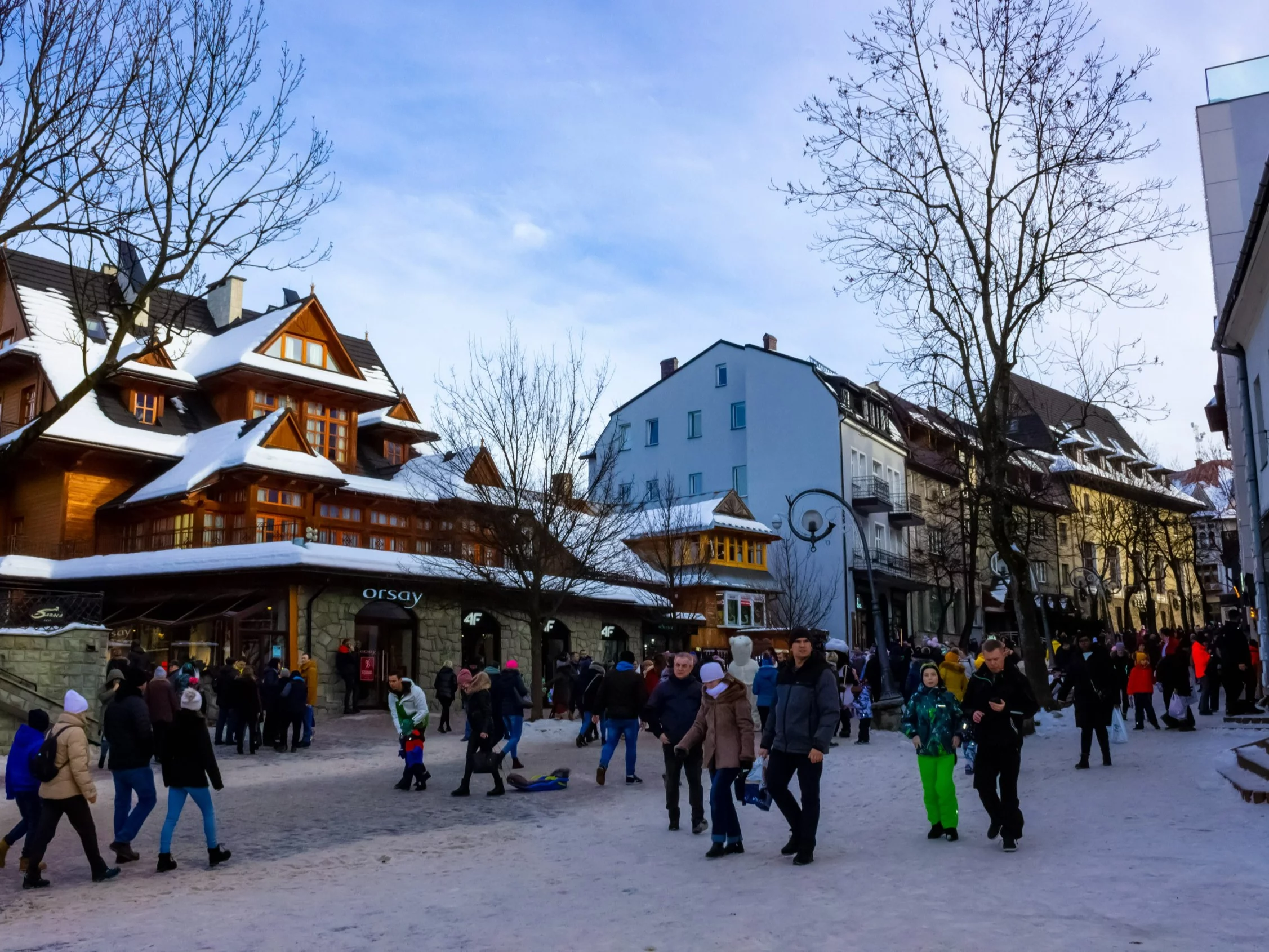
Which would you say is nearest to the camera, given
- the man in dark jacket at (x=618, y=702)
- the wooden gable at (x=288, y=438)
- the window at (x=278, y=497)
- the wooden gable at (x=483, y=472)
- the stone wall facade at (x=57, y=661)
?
the man in dark jacket at (x=618, y=702)

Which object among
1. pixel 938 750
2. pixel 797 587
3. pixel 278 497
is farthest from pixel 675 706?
pixel 797 587

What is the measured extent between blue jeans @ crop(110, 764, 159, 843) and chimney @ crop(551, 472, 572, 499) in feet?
56.6

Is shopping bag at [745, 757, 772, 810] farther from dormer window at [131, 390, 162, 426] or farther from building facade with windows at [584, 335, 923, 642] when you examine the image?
building facade with windows at [584, 335, 923, 642]

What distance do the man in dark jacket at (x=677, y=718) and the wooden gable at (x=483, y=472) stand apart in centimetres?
1639

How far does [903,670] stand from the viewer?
28.2 meters

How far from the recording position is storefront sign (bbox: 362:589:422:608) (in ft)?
94.9

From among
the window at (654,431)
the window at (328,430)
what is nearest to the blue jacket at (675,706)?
the window at (328,430)

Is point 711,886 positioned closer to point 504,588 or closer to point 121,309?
point 121,309

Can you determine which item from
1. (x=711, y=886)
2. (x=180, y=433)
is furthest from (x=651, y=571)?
(x=711, y=886)

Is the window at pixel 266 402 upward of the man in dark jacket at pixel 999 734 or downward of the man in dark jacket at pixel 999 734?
upward

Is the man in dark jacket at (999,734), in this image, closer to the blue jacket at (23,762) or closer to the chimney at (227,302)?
the blue jacket at (23,762)

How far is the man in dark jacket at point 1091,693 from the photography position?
1416 centimetres

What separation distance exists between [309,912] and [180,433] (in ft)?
96.4

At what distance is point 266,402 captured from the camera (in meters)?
35.8
